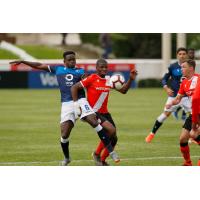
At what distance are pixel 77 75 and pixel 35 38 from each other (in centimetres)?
5039

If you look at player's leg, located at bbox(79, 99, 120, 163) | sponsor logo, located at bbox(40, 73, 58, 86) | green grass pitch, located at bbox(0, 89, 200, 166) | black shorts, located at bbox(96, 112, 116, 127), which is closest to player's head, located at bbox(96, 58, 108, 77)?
player's leg, located at bbox(79, 99, 120, 163)

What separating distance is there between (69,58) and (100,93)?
2.81 feet

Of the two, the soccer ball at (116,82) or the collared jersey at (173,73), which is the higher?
the soccer ball at (116,82)

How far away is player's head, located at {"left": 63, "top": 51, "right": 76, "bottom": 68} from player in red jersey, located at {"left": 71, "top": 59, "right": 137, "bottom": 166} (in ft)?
1.67

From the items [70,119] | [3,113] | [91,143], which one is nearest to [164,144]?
[91,143]

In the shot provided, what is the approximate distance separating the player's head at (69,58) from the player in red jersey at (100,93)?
51cm

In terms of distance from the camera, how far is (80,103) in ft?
49.1

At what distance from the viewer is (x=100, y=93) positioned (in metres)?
15.2

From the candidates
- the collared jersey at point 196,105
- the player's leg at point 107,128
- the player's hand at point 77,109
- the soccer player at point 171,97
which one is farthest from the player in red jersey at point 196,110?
the soccer player at point 171,97

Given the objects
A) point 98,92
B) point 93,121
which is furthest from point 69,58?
point 93,121

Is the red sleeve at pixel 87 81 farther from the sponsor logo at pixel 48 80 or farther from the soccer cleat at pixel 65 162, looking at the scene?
the sponsor logo at pixel 48 80

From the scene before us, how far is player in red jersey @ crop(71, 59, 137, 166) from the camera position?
1494cm

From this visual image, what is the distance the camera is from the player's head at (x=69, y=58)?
1525 cm

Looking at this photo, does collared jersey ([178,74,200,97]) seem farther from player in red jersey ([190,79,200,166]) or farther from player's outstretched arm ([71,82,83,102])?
player's outstretched arm ([71,82,83,102])
